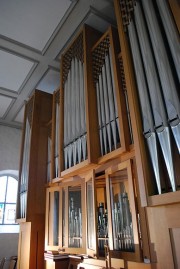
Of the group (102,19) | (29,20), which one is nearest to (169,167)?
(102,19)

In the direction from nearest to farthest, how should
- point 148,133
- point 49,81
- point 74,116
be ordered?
point 148,133 → point 74,116 → point 49,81

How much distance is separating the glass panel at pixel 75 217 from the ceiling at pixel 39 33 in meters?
2.68

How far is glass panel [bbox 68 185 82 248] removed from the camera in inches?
144

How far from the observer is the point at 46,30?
14.3ft

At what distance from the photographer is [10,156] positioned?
24.2 ft

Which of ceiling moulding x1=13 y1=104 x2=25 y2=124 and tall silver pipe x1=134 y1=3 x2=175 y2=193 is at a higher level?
ceiling moulding x1=13 y1=104 x2=25 y2=124

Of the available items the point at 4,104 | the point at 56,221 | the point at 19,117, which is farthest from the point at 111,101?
the point at 19,117

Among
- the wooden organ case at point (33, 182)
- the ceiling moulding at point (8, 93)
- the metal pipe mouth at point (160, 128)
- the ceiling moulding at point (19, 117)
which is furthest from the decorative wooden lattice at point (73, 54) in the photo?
the metal pipe mouth at point (160, 128)

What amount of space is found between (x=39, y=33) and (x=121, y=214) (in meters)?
3.38

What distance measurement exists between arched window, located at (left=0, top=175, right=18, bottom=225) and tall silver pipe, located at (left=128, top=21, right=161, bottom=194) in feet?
19.3

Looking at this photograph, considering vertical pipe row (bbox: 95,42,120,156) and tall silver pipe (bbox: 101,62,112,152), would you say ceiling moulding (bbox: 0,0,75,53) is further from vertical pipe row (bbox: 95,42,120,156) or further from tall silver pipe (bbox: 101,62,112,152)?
tall silver pipe (bbox: 101,62,112,152)

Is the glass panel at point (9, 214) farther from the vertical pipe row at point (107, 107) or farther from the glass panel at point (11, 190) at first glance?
the vertical pipe row at point (107, 107)

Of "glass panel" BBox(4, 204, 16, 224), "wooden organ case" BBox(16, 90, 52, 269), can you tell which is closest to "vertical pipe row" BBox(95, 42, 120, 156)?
"wooden organ case" BBox(16, 90, 52, 269)

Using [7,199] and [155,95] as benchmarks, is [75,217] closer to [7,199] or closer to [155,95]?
[155,95]
